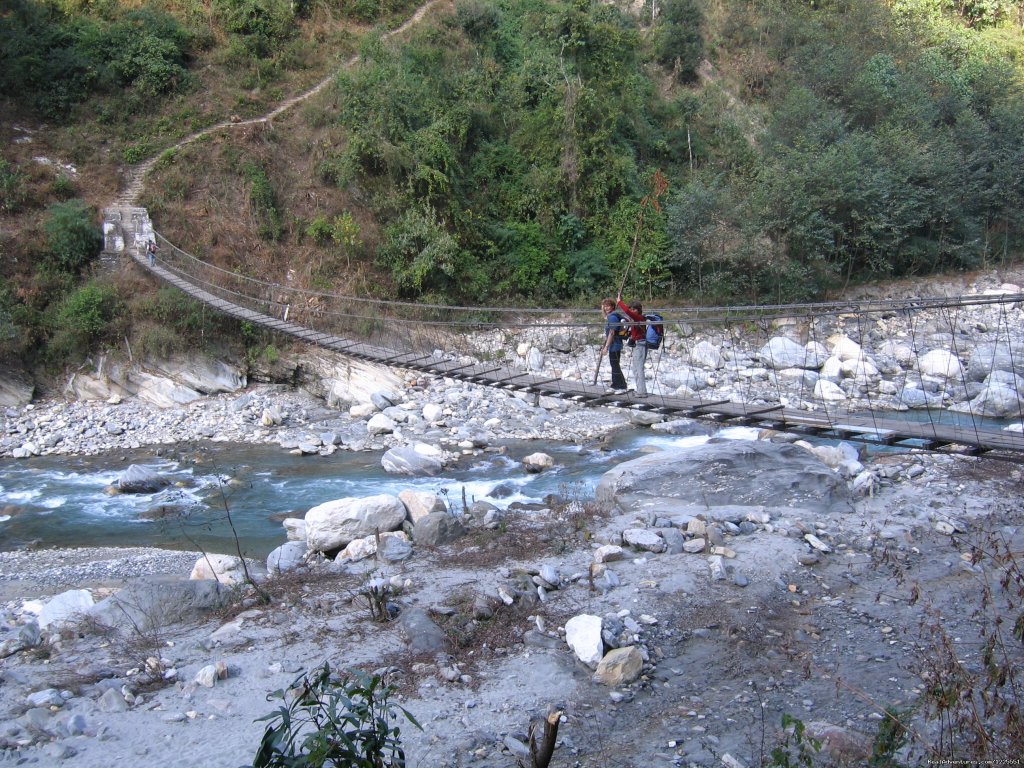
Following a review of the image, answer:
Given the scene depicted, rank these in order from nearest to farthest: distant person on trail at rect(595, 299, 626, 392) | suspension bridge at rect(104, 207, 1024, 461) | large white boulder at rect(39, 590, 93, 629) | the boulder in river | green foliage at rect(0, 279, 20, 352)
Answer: large white boulder at rect(39, 590, 93, 629), distant person on trail at rect(595, 299, 626, 392), the boulder in river, suspension bridge at rect(104, 207, 1024, 461), green foliage at rect(0, 279, 20, 352)

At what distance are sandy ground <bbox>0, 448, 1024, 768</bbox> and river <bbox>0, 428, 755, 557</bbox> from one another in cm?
131

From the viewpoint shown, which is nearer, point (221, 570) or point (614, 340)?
point (221, 570)

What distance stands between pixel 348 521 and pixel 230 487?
261 cm

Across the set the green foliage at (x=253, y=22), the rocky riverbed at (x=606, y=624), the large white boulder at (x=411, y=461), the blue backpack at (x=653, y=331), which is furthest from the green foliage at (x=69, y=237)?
the blue backpack at (x=653, y=331)

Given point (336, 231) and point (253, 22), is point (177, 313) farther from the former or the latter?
point (253, 22)

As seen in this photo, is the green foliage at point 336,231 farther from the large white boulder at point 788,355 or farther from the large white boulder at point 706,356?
the large white boulder at point 788,355

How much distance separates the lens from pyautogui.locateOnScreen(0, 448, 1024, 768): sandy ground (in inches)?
143

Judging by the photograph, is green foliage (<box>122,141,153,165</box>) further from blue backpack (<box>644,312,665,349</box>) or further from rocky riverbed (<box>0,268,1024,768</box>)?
blue backpack (<box>644,312,665,349</box>)

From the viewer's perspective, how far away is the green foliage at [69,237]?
12.0 m

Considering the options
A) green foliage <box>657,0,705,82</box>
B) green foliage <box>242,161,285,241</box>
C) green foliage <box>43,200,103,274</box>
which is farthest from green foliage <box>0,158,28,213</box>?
green foliage <box>657,0,705,82</box>

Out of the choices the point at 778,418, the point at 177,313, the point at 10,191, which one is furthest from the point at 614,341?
the point at 10,191

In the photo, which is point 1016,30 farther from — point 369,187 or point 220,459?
point 220,459

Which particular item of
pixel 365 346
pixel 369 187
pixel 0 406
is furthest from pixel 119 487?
pixel 369 187

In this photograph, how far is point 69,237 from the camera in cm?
1205
